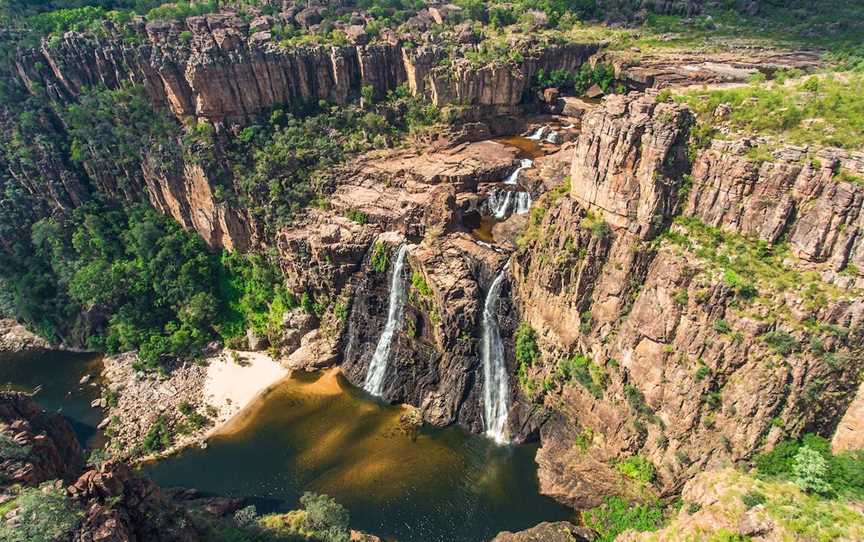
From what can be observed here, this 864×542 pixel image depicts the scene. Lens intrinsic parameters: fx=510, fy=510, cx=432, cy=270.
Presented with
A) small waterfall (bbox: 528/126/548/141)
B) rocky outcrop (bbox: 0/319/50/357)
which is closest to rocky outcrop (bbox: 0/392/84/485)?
rocky outcrop (bbox: 0/319/50/357)

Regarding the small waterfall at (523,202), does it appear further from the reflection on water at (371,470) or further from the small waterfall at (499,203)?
the reflection on water at (371,470)

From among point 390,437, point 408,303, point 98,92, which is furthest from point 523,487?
point 98,92

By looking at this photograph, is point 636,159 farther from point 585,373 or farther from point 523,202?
point 523,202

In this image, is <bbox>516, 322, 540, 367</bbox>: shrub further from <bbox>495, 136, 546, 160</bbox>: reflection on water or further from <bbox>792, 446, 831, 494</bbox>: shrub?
<bbox>495, 136, 546, 160</bbox>: reflection on water

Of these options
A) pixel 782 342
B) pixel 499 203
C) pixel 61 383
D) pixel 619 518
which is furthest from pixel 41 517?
pixel 499 203

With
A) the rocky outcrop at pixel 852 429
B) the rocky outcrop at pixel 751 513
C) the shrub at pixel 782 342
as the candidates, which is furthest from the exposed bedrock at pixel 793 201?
the rocky outcrop at pixel 751 513

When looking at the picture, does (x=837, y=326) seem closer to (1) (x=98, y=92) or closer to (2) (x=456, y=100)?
(2) (x=456, y=100)
